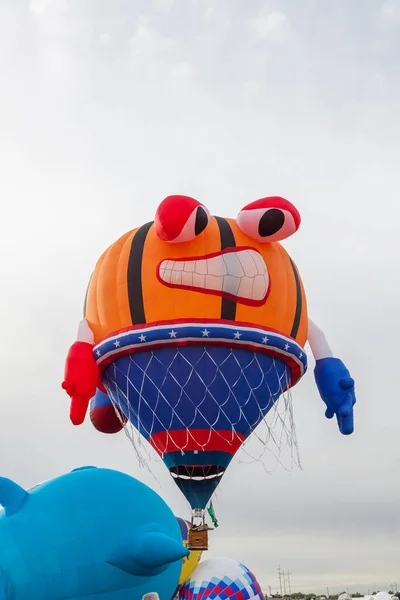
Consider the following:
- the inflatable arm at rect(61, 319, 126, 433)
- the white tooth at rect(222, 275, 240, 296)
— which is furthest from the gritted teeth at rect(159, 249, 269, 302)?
the inflatable arm at rect(61, 319, 126, 433)

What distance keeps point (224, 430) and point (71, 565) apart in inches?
214

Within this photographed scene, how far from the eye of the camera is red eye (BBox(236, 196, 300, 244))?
14.5m

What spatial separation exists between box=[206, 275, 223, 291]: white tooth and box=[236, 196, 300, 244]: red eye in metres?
1.30

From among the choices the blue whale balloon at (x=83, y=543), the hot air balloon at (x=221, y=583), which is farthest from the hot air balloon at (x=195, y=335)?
the blue whale balloon at (x=83, y=543)

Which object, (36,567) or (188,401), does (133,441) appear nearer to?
(188,401)

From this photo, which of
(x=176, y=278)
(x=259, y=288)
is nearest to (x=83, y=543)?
(x=176, y=278)

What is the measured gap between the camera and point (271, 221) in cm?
1448

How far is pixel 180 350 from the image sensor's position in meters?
13.9

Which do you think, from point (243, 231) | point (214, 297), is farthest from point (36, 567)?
point (243, 231)

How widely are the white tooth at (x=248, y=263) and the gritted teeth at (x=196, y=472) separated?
3680 mm

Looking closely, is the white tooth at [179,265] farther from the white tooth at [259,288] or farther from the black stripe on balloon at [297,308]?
the black stripe on balloon at [297,308]

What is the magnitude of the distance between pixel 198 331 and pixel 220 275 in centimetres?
113

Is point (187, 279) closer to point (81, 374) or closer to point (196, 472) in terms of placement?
point (81, 374)

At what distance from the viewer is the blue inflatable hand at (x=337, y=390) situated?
51.1ft
